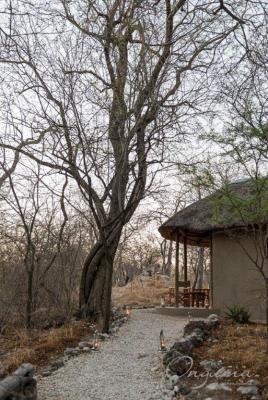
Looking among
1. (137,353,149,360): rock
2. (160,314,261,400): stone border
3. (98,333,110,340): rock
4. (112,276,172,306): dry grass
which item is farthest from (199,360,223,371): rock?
(112,276,172,306): dry grass

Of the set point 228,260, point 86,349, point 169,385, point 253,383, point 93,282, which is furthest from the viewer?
point 228,260

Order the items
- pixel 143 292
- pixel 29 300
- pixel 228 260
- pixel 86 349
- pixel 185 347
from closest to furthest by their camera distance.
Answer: pixel 185 347
pixel 86 349
pixel 29 300
pixel 228 260
pixel 143 292

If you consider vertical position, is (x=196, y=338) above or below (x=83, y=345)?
above

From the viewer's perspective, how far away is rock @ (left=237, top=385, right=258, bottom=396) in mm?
4773

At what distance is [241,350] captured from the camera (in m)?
Result: 6.36

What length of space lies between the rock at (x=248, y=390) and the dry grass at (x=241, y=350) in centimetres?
8

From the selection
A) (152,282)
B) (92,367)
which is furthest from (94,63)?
(152,282)

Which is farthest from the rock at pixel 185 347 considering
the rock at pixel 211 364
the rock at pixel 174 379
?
Answer: the rock at pixel 174 379

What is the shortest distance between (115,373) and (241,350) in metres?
1.62

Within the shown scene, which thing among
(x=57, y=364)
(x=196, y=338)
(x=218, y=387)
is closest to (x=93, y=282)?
(x=57, y=364)

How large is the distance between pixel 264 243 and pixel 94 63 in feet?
13.9

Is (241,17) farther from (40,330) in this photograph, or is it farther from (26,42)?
(40,330)

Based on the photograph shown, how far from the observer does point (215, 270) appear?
1211cm

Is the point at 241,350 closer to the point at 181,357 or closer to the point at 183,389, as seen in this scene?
the point at 181,357
